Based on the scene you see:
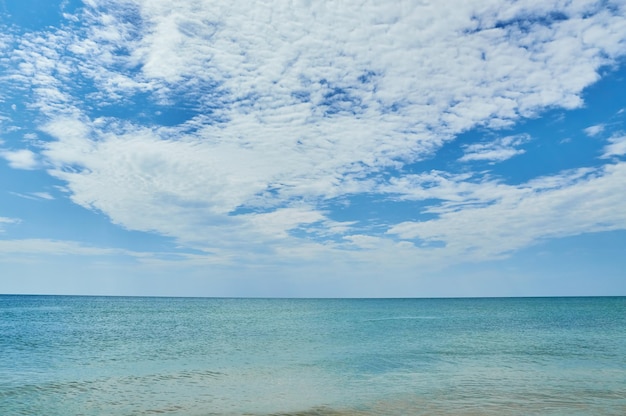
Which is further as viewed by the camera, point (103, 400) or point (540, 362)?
point (540, 362)

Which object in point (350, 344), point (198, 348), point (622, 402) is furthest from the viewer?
point (350, 344)

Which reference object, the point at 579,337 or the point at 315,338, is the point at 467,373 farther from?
the point at 579,337

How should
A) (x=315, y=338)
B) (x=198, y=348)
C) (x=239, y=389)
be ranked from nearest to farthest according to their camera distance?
(x=239, y=389)
(x=198, y=348)
(x=315, y=338)

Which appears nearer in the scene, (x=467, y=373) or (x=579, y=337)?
(x=467, y=373)

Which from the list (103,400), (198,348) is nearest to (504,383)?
(103,400)

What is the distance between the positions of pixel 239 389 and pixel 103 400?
551 cm

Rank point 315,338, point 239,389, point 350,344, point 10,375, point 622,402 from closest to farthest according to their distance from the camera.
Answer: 1. point 622,402
2. point 239,389
3. point 10,375
4. point 350,344
5. point 315,338

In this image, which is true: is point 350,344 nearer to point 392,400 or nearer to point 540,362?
point 540,362

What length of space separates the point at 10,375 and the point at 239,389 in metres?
12.6

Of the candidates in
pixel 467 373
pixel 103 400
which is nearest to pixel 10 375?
pixel 103 400

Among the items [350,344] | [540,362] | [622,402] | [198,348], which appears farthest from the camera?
[350,344]

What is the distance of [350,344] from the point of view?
38188 mm

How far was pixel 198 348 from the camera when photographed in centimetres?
3556

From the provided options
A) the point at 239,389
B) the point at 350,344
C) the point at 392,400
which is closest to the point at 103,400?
the point at 239,389
